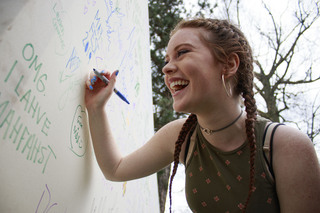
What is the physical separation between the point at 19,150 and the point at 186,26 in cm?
82

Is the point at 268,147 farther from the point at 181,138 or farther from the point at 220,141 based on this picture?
the point at 181,138

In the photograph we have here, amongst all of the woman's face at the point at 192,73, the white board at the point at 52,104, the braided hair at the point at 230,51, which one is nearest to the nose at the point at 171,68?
the woman's face at the point at 192,73

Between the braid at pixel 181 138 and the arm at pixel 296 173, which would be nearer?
the arm at pixel 296 173

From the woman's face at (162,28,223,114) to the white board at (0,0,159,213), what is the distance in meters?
0.32

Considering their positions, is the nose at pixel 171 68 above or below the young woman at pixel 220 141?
above

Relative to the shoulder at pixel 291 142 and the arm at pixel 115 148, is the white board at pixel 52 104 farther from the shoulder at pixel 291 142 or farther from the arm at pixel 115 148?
the shoulder at pixel 291 142

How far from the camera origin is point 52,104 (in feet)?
2.47

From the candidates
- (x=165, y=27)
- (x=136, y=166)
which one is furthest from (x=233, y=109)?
(x=165, y=27)

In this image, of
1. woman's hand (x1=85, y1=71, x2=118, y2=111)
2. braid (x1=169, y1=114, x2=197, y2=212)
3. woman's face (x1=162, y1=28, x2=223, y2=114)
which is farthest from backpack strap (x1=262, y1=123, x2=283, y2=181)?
woman's hand (x1=85, y1=71, x2=118, y2=111)

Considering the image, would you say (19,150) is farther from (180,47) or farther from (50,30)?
(180,47)

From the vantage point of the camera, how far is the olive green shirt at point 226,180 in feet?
3.07

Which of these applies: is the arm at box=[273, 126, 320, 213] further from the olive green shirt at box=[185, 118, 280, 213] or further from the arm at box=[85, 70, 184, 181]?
the arm at box=[85, 70, 184, 181]

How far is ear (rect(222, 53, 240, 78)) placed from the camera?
1080mm

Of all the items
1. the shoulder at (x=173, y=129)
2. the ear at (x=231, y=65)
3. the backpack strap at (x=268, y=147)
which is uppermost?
the ear at (x=231, y=65)
